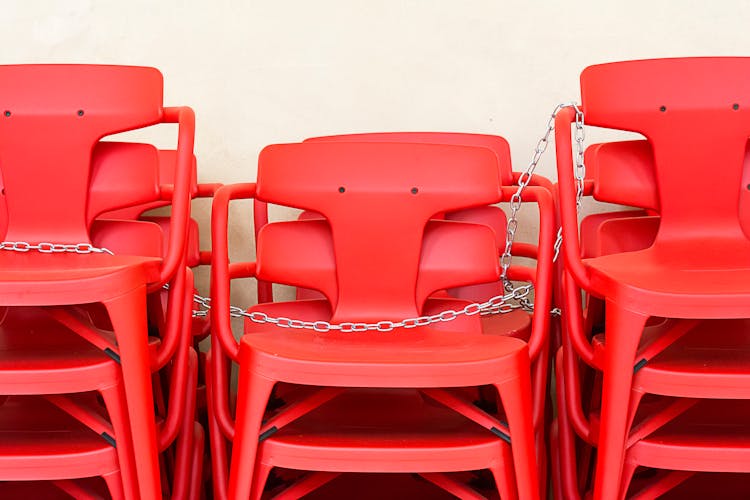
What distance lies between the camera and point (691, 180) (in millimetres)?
1949

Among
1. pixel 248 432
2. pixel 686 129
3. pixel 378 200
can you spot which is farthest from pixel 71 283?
pixel 686 129

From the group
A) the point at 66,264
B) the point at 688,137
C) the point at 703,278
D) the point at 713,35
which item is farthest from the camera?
the point at 713,35

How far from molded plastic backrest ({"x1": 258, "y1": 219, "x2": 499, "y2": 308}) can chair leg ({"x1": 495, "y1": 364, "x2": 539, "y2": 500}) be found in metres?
0.42

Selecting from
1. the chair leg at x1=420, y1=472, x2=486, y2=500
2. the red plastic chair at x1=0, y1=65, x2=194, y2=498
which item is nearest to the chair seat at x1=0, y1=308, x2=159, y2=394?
the red plastic chair at x1=0, y1=65, x2=194, y2=498

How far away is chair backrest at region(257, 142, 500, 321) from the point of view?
1.88 m

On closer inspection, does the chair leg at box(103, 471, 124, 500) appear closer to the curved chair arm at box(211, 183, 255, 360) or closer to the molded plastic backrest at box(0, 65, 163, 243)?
the curved chair arm at box(211, 183, 255, 360)

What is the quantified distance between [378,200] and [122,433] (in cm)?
66

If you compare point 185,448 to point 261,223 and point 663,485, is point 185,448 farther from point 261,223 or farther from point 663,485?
point 663,485

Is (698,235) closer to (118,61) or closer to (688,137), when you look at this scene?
(688,137)

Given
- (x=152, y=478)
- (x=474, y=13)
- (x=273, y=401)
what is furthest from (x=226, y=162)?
(x=152, y=478)

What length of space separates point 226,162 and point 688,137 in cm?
132

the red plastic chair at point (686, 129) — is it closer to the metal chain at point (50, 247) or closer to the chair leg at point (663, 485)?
the chair leg at point (663, 485)

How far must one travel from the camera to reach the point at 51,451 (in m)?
1.59

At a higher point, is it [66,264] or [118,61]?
[118,61]
